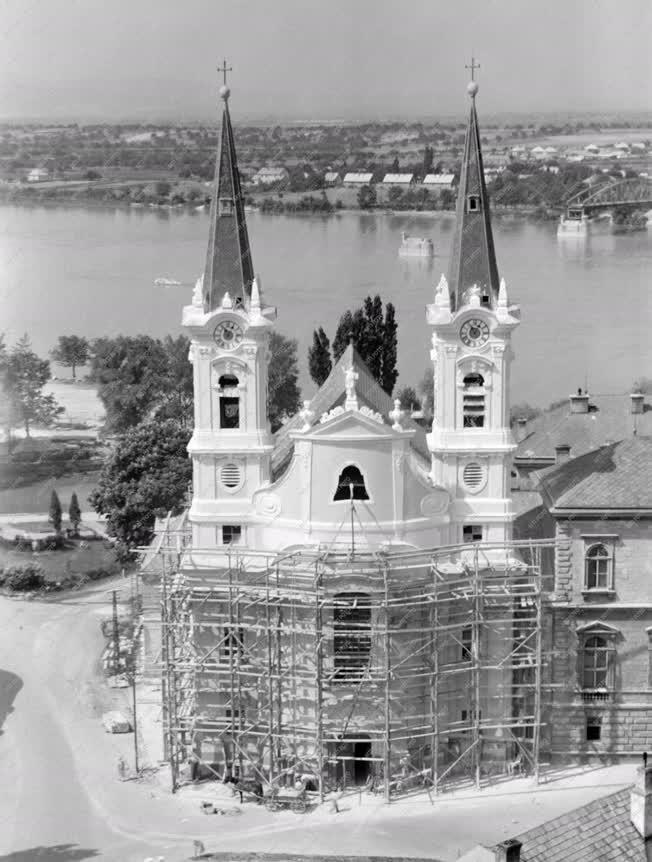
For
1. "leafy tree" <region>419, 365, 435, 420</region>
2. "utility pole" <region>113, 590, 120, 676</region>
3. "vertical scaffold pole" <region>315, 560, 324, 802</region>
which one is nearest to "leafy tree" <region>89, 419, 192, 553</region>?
"utility pole" <region>113, 590, 120, 676</region>

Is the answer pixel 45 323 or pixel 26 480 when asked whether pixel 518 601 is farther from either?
pixel 45 323

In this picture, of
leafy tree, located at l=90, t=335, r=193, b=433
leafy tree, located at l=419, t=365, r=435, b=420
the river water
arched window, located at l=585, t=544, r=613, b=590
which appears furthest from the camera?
the river water

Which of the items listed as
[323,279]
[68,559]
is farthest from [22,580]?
[323,279]

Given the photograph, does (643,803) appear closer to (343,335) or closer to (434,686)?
(434,686)

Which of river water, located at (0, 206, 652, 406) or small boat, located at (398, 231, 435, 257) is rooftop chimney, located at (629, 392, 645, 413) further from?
small boat, located at (398, 231, 435, 257)

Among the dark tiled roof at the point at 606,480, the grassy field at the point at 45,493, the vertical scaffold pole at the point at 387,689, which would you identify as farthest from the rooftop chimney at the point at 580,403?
the grassy field at the point at 45,493

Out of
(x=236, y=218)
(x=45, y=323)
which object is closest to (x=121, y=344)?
(x=45, y=323)
